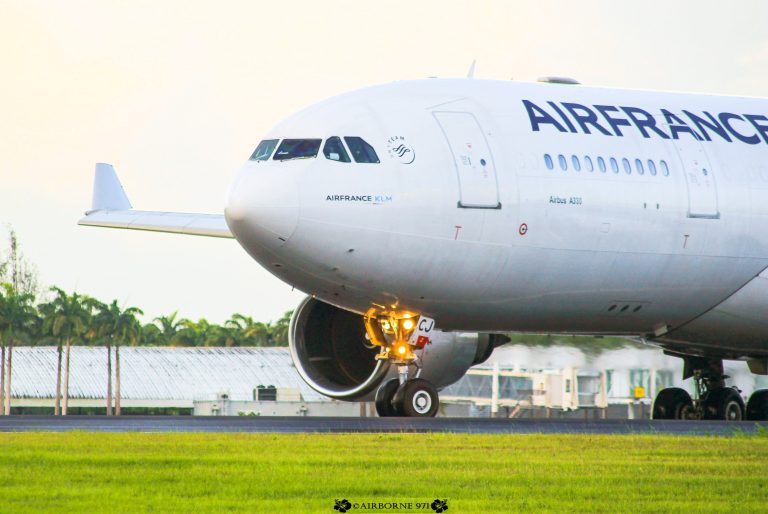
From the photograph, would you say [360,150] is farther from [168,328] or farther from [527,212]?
[168,328]

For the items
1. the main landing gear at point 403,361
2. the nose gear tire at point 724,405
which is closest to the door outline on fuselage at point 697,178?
the main landing gear at point 403,361

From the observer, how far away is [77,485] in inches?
411

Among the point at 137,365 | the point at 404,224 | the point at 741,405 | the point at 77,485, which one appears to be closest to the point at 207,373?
the point at 137,365

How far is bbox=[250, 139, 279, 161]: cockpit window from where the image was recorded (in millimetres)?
19344

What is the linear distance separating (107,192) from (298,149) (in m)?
8.22

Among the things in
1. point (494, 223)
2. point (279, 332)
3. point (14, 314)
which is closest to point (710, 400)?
point (494, 223)

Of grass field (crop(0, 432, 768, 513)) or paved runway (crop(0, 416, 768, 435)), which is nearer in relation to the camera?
grass field (crop(0, 432, 768, 513))

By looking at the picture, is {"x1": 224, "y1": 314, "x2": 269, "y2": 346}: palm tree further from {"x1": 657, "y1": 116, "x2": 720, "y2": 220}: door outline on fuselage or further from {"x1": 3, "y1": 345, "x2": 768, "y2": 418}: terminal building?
{"x1": 657, "y1": 116, "x2": 720, "y2": 220}: door outline on fuselage

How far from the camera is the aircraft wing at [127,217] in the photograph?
81.7ft

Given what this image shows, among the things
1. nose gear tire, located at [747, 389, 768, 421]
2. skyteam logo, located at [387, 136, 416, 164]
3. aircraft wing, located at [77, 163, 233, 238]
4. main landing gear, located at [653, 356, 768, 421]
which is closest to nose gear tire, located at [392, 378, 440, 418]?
skyteam logo, located at [387, 136, 416, 164]

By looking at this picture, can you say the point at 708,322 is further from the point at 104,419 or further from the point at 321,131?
the point at 104,419

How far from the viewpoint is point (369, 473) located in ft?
37.2

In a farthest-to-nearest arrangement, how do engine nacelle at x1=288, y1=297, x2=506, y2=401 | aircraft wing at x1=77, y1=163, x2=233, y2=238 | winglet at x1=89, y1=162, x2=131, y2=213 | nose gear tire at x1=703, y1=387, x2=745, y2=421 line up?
winglet at x1=89, y1=162, x2=131, y2=213
aircraft wing at x1=77, y1=163, x2=233, y2=238
nose gear tire at x1=703, y1=387, x2=745, y2=421
engine nacelle at x1=288, y1=297, x2=506, y2=401

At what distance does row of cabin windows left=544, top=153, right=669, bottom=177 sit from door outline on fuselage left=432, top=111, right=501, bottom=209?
975 millimetres
